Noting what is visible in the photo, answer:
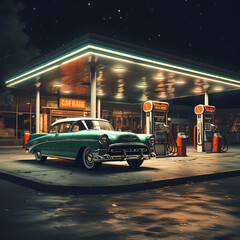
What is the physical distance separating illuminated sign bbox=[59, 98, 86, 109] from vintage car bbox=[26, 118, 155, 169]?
18.9 m

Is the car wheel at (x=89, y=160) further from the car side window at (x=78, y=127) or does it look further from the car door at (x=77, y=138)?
the car side window at (x=78, y=127)

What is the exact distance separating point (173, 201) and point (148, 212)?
113 cm

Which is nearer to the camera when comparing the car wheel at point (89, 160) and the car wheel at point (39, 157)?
the car wheel at point (89, 160)

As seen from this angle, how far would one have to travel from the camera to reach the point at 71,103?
109 feet

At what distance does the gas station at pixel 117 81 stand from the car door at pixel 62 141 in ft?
12.6

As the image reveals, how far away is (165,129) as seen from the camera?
17281 millimetres

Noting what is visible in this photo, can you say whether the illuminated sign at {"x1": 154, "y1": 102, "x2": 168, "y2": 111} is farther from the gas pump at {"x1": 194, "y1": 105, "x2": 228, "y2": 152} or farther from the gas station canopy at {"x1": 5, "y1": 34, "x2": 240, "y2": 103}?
the gas pump at {"x1": 194, "y1": 105, "x2": 228, "y2": 152}

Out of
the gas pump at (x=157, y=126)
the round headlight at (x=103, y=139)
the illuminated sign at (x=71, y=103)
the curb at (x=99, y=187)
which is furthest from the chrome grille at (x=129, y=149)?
the illuminated sign at (x=71, y=103)

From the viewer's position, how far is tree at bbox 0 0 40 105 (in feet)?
86.5

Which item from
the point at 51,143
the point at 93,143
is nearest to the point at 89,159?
the point at 93,143

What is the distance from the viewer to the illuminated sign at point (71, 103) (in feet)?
107

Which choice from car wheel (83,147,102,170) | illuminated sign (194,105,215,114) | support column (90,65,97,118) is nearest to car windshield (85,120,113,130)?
car wheel (83,147,102,170)

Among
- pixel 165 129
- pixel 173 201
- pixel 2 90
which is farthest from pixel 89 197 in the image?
pixel 2 90

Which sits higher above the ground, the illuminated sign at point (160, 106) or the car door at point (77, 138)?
the illuminated sign at point (160, 106)
